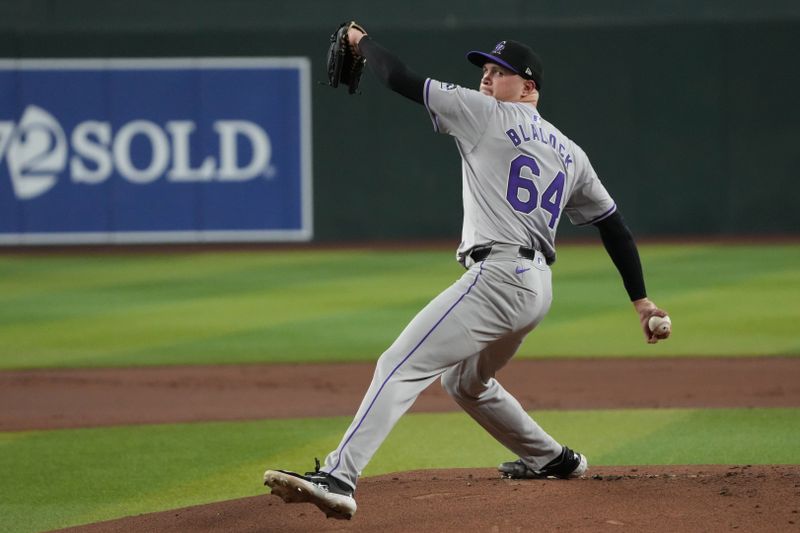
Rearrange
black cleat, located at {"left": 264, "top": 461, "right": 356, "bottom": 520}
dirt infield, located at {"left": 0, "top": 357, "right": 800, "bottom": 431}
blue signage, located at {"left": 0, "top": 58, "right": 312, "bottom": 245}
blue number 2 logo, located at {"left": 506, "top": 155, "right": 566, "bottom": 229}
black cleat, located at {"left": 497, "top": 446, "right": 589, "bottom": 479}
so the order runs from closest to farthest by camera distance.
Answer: black cleat, located at {"left": 264, "top": 461, "right": 356, "bottom": 520}, blue number 2 logo, located at {"left": 506, "top": 155, "right": 566, "bottom": 229}, black cleat, located at {"left": 497, "top": 446, "right": 589, "bottom": 479}, dirt infield, located at {"left": 0, "top": 357, "right": 800, "bottom": 431}, blue signage, located at {"left": 0, "top": 58, "right": 312, "bottom": 245}

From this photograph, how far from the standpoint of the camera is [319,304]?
1271 cm

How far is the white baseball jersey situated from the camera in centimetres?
454

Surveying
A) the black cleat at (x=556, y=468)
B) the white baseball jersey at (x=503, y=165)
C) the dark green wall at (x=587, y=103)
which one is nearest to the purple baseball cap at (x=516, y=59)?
the white baseball jersey at (x=503, y=165)

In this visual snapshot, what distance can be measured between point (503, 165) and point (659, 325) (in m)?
0.83

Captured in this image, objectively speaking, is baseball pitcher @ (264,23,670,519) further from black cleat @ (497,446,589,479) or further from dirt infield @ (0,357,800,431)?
dirt infield @ (0,357,800,431)

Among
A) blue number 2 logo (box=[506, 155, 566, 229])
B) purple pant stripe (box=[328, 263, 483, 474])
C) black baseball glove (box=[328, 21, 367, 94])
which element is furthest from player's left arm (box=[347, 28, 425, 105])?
purple pant stripe (box=[328, 263, 483, 474])

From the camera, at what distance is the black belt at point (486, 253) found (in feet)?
15.2

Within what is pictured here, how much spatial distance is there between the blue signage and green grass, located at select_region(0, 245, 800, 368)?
628mm

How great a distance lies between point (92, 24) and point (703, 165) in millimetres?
8924

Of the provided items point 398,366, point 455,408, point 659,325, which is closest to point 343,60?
point 398,366

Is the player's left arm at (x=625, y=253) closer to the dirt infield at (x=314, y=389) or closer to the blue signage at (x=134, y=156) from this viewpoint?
the dirt infield at (x=314, y=389)

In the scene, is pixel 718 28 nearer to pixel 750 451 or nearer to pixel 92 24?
pixel 92 24

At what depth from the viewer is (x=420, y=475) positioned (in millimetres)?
5527

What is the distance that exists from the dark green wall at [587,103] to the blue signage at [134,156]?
0.79 meters
